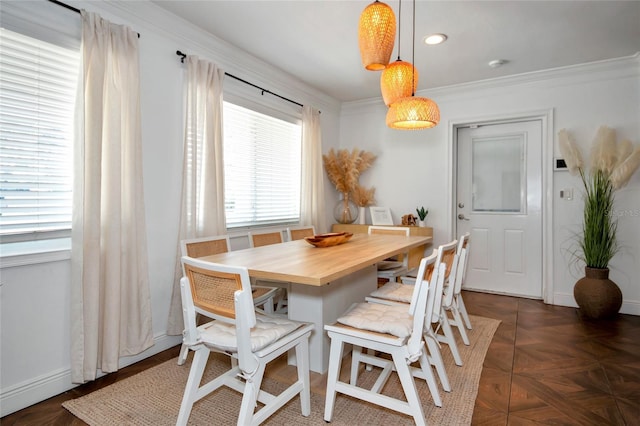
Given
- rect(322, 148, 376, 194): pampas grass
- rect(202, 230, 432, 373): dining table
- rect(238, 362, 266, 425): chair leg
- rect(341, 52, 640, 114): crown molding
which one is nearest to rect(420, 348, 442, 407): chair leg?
rect(202, 230, 432, 373): dining table

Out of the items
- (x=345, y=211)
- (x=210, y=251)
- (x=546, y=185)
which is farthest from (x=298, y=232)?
(x=546, y=185)

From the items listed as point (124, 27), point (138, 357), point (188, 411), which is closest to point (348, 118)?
point (124, 27)

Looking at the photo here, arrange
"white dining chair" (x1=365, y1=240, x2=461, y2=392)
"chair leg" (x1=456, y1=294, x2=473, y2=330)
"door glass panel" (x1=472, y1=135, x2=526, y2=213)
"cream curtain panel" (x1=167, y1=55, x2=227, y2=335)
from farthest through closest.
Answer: "door glass panel" (x1=472, y1=135, x2=526, y2=213) → "chair leg" (x1=456, y1=294, x2=473, y2=330) → "cream curtain panel" (x1=167, y1=55, x2=227, y2=335) → "white dining chair" (x1=365, y1=240, x2=461, y2=392)

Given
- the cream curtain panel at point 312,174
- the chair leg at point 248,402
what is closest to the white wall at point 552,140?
the cream curtain panel at point 312,174

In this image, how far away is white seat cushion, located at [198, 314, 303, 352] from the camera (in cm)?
150

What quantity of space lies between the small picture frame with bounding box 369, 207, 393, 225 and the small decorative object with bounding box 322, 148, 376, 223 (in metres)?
0.17

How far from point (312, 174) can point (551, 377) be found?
3.01 meters

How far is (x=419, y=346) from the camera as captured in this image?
5.08ft

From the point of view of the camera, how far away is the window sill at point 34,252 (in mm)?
1886

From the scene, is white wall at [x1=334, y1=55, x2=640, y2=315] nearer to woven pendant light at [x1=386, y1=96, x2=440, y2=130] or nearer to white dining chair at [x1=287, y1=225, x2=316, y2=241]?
white dining chair at [x1=287, y1=225, x2=316, y2=241]

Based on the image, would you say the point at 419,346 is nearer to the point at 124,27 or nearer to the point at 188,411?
the point at 188,411

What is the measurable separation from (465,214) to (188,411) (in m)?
3.81

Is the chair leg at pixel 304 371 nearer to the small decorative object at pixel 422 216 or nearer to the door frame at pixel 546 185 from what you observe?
the small decorative object at pixel 422 216

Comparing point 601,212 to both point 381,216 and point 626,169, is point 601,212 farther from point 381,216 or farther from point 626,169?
point 381,216
